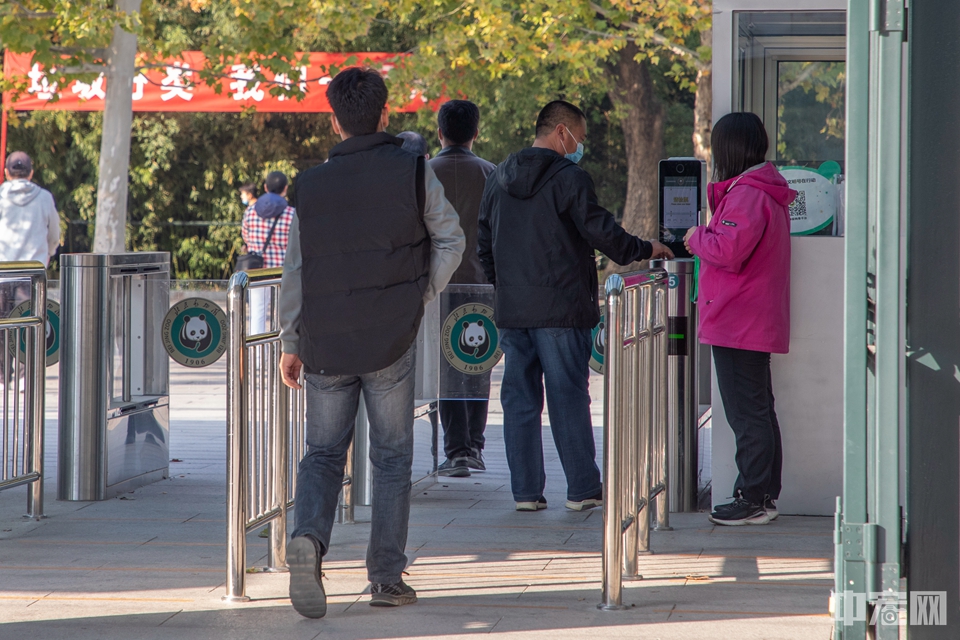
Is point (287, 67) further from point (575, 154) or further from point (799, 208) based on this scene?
point (799, 208)

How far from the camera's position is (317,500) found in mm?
4035

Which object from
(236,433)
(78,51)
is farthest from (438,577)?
(78,51)

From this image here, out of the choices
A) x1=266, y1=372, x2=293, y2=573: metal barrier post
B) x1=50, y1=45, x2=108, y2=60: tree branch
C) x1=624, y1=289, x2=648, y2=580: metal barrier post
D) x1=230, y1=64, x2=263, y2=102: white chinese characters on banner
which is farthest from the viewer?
x1=230, y1=64, x2=263, y2=102: white chinese characters on banner

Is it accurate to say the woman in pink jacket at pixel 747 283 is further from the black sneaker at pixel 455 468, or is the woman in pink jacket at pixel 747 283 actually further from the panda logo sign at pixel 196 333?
the panda logo sign at pixel 196 333

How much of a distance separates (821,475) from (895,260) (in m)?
2.88

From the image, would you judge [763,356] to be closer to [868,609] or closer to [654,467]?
[654,467]

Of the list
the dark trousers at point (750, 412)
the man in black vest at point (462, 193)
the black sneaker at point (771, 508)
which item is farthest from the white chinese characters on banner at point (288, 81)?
the black sneaker at point (771, 508)

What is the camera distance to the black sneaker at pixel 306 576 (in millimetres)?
3832

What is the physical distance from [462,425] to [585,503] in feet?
3.99

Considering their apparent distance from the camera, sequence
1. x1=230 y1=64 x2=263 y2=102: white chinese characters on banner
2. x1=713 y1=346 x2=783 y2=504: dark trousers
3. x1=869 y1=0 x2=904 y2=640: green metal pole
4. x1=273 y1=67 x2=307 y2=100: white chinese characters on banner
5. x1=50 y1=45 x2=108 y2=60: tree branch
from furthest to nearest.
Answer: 1. x1=230 y1=64 x2=263 y2=102: white chinese characters on banner
2. x1=273 y1=67 x2=307 y2=100: white chinese characters on banner
3. x1=50 y1=45 x2=108 y2=60: tree branch
4. x1=713 y1=346 x2=783 y2=504: dark trousers
5. x1=869 y1=0 x2=904 y2=640: green metal pole

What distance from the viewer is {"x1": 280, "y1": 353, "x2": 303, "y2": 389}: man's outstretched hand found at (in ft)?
13.5

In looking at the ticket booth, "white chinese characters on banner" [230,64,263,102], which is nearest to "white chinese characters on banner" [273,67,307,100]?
"white chinese characters on banner" [230,64,263,102]

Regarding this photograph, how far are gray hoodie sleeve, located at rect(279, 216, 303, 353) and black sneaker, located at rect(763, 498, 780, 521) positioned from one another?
97.8 inches

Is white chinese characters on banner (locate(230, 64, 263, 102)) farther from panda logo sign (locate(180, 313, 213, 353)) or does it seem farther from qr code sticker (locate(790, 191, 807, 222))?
qr code sticker (locate(790, 191, 807, 222))
